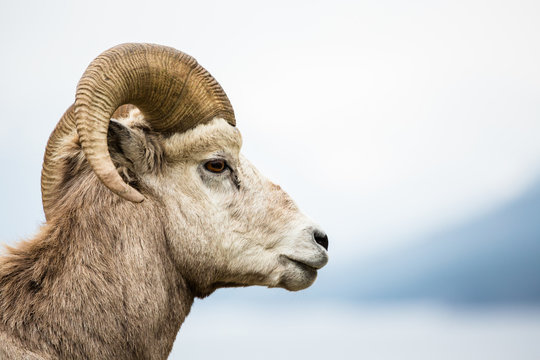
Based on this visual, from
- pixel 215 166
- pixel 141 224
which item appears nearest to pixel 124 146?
pixel 141 224

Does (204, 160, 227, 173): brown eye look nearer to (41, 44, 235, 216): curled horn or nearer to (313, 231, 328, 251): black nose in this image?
(41, 44, 235, 216): curled horn

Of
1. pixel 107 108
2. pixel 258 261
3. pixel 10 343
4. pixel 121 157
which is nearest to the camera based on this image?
pixel 10 343

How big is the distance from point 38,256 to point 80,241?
342 mm

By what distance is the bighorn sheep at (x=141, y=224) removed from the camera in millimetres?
4961

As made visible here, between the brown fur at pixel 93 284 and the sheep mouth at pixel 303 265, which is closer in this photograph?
the brown fur at pixel 93 284

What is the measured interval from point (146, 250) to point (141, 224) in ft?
0.74

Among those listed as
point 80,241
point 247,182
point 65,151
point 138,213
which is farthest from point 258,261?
point 65,151

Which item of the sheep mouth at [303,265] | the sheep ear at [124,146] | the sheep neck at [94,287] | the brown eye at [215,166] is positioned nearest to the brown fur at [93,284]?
the sheep neck at [94,287]

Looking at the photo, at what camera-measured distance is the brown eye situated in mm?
5957

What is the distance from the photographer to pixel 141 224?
5.48 metres

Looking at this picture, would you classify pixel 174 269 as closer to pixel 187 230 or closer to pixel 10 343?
pixel 187 230

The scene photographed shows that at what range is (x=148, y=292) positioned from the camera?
5375 millimetres

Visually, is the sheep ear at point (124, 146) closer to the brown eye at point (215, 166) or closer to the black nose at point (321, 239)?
the brown eye at point (215, 166)

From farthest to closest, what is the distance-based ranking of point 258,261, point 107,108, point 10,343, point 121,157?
1. point 258,261
2. point 121,157
3. point 107,108
4. point 10,343
